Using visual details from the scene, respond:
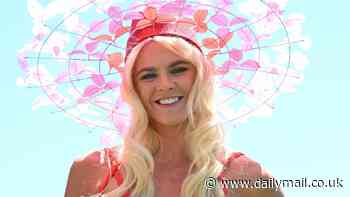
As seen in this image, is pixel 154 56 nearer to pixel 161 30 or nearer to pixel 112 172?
pixel 161 30

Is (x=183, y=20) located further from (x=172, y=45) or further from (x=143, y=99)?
(x=143, y=99)

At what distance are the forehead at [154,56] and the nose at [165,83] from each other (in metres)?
0.07

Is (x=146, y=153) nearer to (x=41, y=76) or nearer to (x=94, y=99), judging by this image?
(x=94, y=99)

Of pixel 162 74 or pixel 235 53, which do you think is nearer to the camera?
pixel 162 74

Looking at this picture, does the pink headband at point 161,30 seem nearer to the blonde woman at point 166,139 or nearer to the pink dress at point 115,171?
the blonde woman at point 166,139

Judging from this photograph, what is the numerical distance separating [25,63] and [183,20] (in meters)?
0.93

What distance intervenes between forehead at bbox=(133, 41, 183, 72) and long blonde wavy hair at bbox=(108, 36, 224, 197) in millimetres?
21

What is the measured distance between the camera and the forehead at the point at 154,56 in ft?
11.9

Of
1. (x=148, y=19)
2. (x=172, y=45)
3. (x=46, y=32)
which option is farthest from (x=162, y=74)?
(x=46, y=32)

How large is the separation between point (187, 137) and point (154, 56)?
1.58 feet

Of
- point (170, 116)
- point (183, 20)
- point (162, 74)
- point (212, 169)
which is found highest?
point (183, 20)

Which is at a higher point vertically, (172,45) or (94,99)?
(172,45)

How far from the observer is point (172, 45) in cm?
369

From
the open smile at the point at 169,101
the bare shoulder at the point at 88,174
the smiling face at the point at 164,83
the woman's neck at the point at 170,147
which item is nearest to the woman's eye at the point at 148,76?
the smiling face at the point at 164,83
